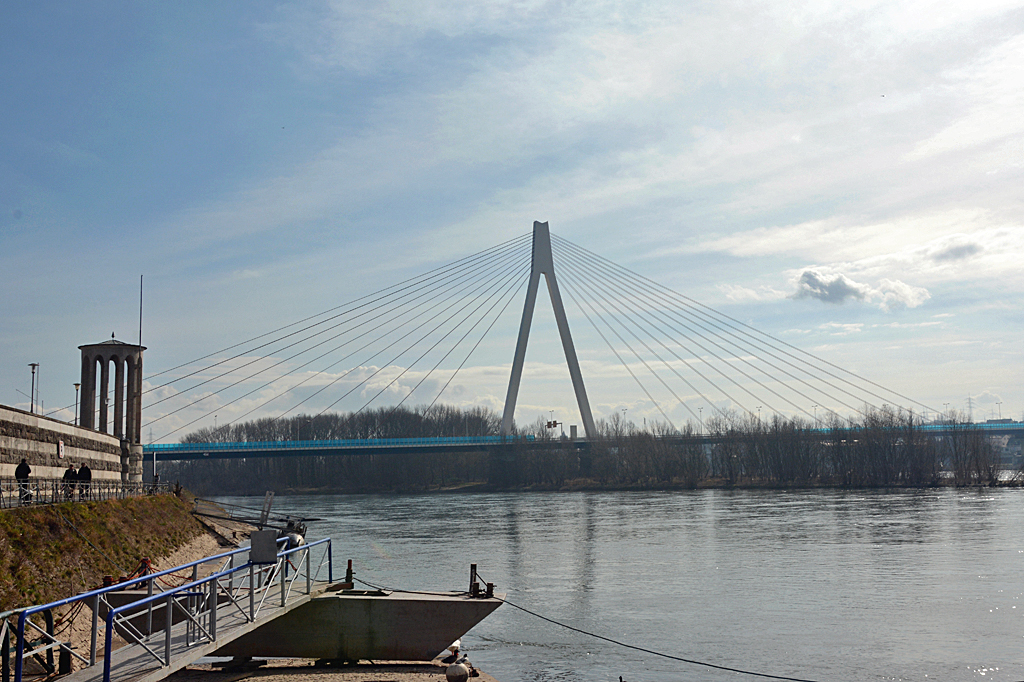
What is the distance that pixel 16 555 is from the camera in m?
17.8

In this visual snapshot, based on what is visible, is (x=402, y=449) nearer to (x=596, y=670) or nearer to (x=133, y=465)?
(x=133, y=465)

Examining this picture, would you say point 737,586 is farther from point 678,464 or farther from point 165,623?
point 678,464

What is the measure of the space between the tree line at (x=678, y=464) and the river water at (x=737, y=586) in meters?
35.6

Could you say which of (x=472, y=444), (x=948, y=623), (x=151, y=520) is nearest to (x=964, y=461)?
(x=472, y=444)

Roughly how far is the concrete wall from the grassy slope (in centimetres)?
258

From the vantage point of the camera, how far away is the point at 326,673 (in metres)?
16.9

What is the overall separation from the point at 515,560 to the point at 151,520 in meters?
13.8

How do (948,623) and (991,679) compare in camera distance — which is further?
(948,623)

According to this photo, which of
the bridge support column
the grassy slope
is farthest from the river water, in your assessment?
the bridge support column

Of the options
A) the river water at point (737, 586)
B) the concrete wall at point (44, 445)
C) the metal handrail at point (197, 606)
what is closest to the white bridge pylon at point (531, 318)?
the river water at point (737, 586)

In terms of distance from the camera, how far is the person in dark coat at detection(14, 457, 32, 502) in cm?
2189

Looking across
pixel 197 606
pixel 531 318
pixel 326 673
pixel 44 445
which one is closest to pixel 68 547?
pixel 326 673

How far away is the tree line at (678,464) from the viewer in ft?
298

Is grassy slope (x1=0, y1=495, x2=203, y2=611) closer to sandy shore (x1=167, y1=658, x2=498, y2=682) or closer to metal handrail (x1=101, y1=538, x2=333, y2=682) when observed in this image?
sandy shore (x1=167, y1=658, x2=498, y2=682)
